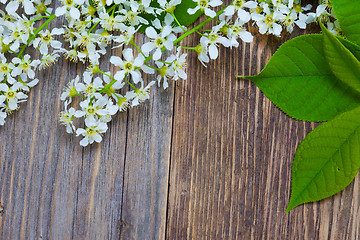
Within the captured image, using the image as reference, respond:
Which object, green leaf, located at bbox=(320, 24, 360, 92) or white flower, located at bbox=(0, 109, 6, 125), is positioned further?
white flower, located at bbox=(0, 109, 6, 125)

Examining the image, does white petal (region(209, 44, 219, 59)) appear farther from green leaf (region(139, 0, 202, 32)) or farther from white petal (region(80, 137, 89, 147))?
white petal (region(80, 137, 89, 147))

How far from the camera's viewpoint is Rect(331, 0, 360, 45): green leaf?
29.5 inches

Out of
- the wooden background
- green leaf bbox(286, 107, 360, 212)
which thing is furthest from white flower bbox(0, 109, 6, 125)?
green leaf bbox(286, 107, 360, 212)

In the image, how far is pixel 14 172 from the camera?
86cm

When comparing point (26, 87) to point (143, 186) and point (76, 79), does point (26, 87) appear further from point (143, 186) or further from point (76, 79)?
point (143, 186)

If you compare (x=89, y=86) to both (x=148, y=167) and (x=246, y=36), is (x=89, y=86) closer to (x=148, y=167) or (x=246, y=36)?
(x=148, y=167)

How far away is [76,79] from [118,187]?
25cm

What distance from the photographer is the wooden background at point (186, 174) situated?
2.69 ft

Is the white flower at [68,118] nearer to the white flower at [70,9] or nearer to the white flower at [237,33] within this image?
the white flower at [70,9]

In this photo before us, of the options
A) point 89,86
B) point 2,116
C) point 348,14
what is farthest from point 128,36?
point 348,14

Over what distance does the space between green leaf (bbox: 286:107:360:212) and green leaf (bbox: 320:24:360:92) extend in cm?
6

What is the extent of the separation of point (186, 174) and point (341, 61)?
15.7 inches

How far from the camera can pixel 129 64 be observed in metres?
0.78

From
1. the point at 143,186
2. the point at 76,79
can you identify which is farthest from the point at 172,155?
the point at 76,79
